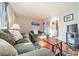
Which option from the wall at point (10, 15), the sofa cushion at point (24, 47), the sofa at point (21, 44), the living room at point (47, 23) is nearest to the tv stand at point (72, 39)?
the living room at point (47, 23)

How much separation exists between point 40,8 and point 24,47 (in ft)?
1.81

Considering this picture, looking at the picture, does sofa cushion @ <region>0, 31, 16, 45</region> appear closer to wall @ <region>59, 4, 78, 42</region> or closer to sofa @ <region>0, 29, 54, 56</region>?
sofa @ <region>0, 29, 54, 56</region>

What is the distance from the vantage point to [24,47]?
1.51 meters

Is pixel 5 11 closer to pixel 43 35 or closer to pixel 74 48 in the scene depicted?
pixel 43 35

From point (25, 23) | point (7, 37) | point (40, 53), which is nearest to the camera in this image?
point (40, 53)

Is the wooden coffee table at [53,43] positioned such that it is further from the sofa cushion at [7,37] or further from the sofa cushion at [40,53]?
the sofa cushion at [7,37]

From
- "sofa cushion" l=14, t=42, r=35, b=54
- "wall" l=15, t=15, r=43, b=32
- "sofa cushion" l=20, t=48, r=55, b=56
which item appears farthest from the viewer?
"wall" l=15, t=15, r=43, b=32

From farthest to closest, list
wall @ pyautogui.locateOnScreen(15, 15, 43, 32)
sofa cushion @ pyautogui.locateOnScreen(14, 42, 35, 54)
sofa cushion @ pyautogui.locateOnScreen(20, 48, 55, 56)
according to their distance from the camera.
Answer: wall @ pyautogui.locateOnScreen(15, 15, 43, 32)
sofa cushion @ pyautogui.locateOnScreen(14, 42, 35, 54)
sofa cushion @ pyautogui.locateOnScreen(20, 48, 55, 56)

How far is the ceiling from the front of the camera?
153cm

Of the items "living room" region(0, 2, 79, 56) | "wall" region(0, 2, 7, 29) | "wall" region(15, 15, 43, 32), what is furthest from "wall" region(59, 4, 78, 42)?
"wall" region(0, 2, 7, 29)

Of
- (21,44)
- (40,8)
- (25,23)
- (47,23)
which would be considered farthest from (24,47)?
(40,8)

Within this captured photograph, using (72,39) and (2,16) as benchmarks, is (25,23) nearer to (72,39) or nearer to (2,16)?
(2,16)

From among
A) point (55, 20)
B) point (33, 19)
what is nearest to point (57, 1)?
point (55, 20)

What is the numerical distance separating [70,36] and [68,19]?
0.22 meters
